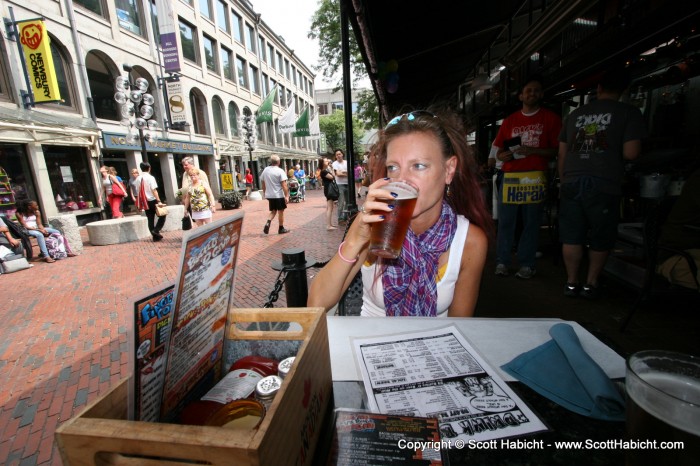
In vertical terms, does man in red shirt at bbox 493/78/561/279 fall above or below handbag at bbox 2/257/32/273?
above

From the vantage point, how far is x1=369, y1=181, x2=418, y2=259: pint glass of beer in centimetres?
126

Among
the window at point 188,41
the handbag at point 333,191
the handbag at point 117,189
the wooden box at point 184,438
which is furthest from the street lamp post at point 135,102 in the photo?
the wooden box at point 184,438

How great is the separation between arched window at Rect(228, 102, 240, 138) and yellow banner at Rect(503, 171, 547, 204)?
21280 millimetres

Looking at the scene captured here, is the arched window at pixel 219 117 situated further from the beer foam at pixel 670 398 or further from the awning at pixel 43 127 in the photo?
the beer foam at pixel 670 398

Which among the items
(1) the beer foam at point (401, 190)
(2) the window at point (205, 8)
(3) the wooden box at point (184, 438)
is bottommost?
(3) the wooden box at point (184, 438)

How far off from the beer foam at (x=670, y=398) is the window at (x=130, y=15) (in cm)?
1848

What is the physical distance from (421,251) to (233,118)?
77.4 ft

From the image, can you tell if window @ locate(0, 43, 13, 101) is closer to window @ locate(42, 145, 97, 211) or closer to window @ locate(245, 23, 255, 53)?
window @ locate(42, 145, 97, 211)

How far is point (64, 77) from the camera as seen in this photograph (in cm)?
1134

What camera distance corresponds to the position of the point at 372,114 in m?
19.0

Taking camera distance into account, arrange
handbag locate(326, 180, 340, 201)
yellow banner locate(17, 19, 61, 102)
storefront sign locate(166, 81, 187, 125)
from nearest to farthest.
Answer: handbag locate(326, 180, 340, 201), yellow banner locate(17, 19, 61, 102), storefront sign locate(166, 81, 187, 125)

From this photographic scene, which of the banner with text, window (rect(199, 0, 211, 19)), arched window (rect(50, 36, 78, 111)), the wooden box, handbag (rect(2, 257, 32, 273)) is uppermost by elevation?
window (rect(199, 0, 211, 19))

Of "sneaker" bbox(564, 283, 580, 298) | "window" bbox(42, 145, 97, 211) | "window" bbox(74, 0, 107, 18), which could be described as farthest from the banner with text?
"sneaker" bbox(564, 283, 580, 298)

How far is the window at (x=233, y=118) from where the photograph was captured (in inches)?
856
